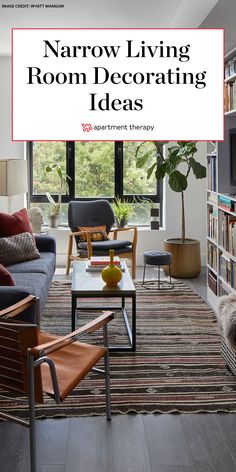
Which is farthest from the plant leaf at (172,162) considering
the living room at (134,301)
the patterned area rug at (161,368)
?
the patterned area rug at (161,368)

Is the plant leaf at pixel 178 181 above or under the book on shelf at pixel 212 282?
above

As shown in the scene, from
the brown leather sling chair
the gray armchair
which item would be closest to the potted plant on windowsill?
the gray armchair

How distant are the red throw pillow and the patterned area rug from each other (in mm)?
706

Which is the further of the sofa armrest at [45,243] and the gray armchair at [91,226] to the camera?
the gray armchair at [91,226]

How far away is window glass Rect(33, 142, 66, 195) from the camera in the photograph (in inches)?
337

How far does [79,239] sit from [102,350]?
4.18m

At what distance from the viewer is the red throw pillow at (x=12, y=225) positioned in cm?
607

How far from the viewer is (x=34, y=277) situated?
5.30 meters

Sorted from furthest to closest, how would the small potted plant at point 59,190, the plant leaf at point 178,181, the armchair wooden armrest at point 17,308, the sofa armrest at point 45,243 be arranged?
the small potted plant at point 59,190, the plant leaf at point 178,181, the sofa armrest at point 45,243, the armchair wooden armrest at point 17,308

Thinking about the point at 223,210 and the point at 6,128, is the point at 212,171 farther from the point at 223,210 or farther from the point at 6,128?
the point at 6,128

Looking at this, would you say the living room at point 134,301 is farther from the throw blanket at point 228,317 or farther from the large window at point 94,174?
the throw blanket at point 228,317

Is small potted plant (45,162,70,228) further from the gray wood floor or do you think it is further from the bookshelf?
the gray wood floor

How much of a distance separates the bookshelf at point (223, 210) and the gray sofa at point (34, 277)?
4.76 ft

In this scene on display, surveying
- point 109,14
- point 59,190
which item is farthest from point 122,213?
point 109,14
